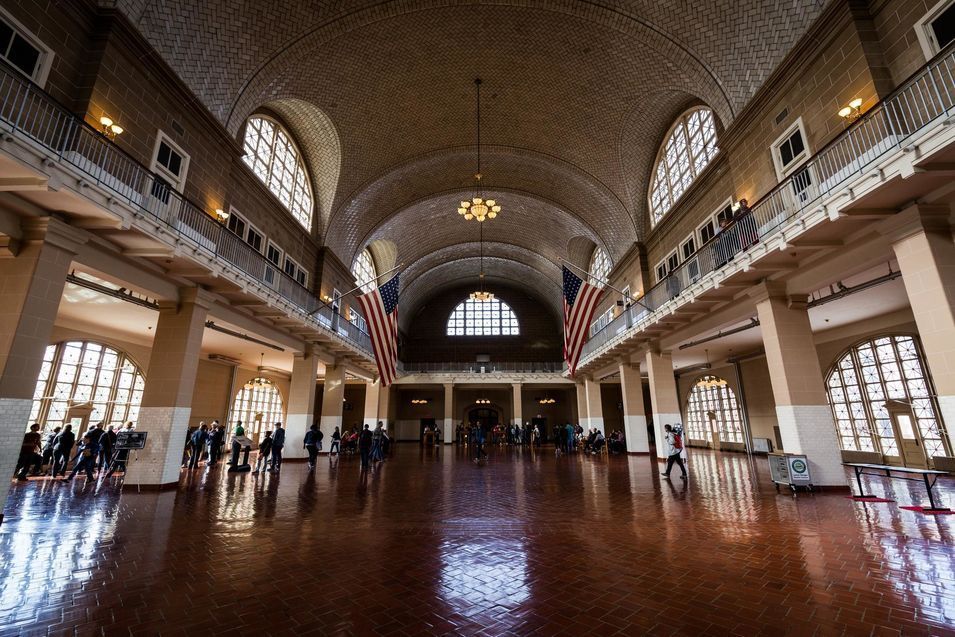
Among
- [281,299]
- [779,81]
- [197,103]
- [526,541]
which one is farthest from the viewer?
[281,299]

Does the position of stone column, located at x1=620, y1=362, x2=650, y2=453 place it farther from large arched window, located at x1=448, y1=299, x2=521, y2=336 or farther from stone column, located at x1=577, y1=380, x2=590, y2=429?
large arched window, located at x1=448, y1=299, x2=521, y2=336

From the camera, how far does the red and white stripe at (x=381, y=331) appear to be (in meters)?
12.2

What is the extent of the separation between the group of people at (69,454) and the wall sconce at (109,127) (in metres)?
6.91

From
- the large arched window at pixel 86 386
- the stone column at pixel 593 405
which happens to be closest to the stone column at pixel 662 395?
the stone column at pixel 593 405

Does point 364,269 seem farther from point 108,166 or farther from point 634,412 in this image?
point 108,166

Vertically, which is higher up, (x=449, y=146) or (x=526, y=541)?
(x=449, y=146)

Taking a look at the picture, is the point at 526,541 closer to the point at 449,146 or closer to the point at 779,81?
the point at 779,81

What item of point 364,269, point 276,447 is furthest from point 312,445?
point 364,269

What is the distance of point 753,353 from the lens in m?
17.8

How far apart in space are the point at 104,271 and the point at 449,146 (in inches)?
537

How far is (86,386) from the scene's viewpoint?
1378cm

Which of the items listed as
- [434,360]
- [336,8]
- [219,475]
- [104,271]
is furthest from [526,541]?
[434,360]

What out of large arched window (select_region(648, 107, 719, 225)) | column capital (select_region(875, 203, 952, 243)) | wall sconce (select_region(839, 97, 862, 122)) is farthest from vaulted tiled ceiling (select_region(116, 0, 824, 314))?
column capital (select_region(875, 203, 952, 243))

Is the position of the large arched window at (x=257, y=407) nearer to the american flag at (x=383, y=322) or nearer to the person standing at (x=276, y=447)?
the person standing at (x=276, y=447)
